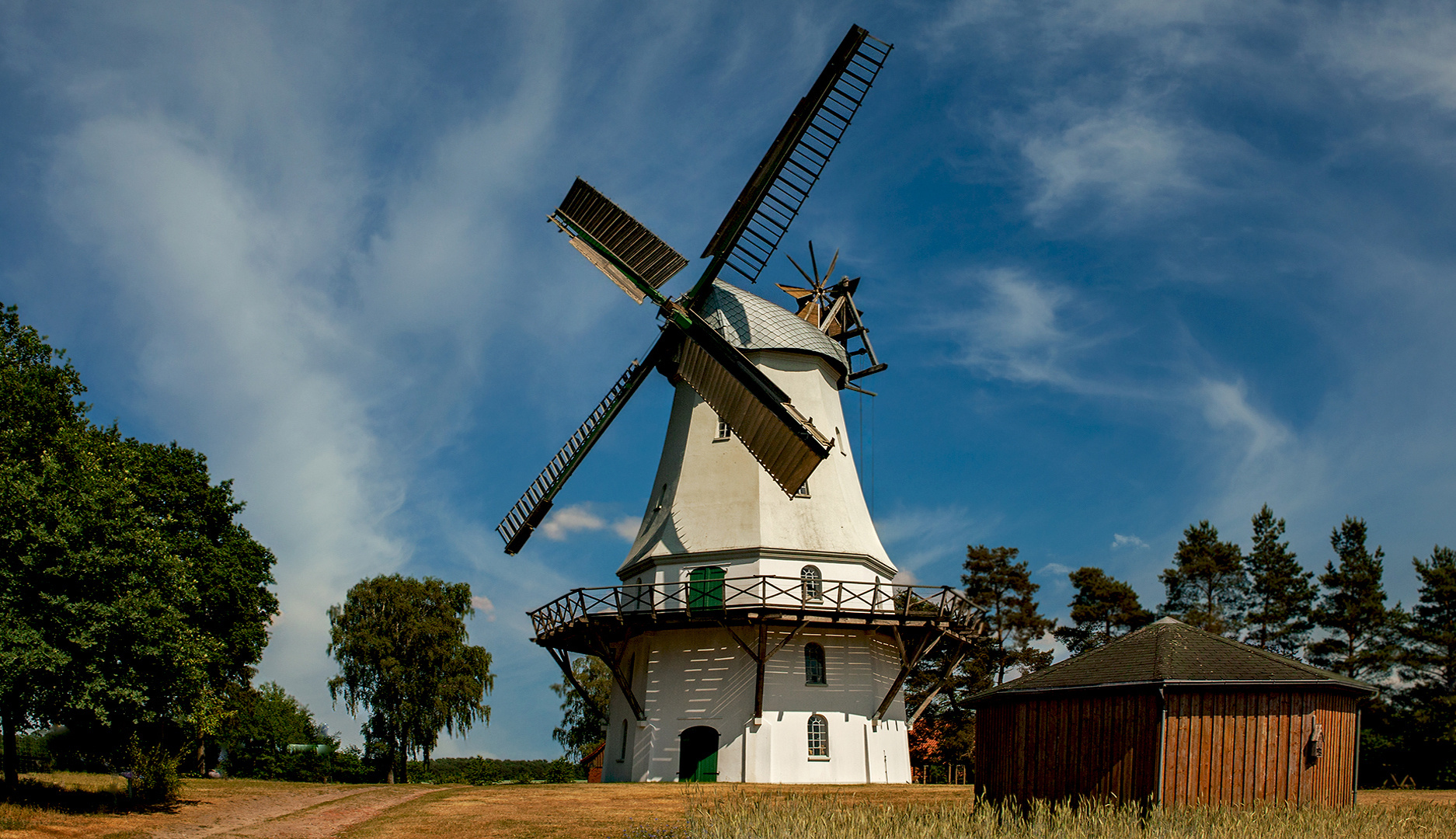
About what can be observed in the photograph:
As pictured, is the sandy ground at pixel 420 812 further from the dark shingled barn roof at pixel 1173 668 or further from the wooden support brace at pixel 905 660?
the dark shingled barn roof at pixel 1173 668

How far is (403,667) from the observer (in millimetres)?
36750

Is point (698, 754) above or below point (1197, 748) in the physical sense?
below

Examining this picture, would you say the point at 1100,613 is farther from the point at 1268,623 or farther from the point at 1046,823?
the point at 1046,823

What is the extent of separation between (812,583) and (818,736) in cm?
356

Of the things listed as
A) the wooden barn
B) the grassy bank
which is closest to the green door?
the wooden barn

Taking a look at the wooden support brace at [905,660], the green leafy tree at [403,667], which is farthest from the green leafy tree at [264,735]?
the wooden support brace at [905,660]

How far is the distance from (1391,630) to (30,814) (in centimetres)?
4095

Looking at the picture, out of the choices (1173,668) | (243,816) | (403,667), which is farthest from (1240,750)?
(403,667)

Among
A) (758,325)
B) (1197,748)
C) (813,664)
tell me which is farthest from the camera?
(758,325)

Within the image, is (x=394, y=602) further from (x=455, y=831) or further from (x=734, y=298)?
(x=455, y=831)

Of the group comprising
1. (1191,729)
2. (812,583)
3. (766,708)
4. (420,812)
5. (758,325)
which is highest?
(758,325)

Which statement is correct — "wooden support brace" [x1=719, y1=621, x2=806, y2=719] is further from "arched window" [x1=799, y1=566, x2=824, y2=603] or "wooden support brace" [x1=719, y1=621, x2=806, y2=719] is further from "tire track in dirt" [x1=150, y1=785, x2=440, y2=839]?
"tire track in dirt" [x1=150, y1=785, x2=440, y2=839]

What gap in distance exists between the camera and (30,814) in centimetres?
1647

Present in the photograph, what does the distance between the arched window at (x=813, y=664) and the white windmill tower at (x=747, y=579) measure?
0.04m
